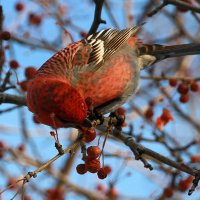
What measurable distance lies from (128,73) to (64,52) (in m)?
0.58

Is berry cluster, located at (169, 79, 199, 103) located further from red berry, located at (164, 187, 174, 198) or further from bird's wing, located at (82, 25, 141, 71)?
red berry, located at (164, 187, 174, 198)

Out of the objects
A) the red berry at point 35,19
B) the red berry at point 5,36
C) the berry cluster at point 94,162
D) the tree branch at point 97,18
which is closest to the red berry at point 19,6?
the red berry at point 35,19

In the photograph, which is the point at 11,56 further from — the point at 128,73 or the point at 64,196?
the point at 64,196

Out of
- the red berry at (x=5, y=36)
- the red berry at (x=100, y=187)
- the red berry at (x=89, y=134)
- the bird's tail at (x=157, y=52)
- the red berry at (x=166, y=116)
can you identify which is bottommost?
the red berry at (x=100, y=187)

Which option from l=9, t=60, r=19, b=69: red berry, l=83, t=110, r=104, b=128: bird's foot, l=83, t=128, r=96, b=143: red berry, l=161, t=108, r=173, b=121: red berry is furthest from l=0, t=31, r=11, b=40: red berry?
l=161, t=108, r=173, b=121: red berry

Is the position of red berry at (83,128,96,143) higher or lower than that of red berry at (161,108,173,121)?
higher

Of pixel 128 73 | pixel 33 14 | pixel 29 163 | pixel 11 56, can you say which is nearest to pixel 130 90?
pixel 128 73

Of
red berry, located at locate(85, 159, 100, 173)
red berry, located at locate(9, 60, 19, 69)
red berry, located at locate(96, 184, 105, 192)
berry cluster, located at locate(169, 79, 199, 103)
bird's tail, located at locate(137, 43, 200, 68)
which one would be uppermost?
red berry, located at locate(9, 60, 19, 69)

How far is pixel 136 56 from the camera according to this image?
14.0 ft

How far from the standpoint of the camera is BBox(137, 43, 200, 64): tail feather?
4027mm

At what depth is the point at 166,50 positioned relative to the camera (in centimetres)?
422

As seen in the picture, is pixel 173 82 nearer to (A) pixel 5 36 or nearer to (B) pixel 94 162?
(A) pixel 5 36

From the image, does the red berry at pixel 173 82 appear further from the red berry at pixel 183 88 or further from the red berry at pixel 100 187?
the red berry at pixel 100 187

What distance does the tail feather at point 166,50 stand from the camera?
403 cm
